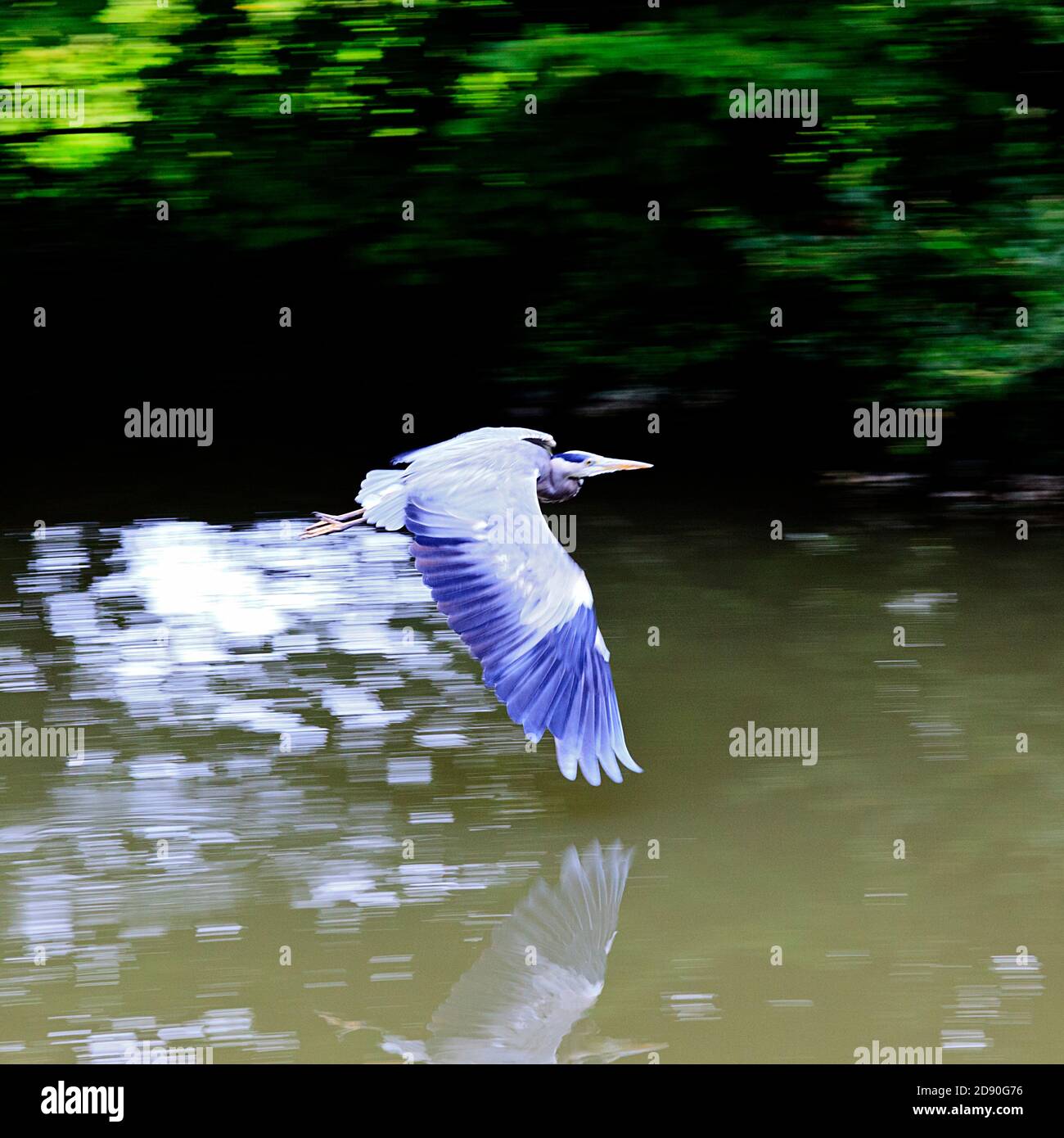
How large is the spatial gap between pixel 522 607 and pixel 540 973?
105 centimetres

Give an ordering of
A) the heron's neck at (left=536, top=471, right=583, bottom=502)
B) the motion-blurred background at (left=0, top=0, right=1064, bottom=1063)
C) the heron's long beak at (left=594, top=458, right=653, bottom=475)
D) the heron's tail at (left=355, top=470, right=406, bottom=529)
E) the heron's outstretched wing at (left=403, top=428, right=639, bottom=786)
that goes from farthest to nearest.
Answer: the heron's long beak at (left=594, top=458, right=653, bottom=475)
the heron's neck at (left=536, top=471, right=583, bottom=502)
the heron's tail at (left=355, top=470, right=406, bottom=529)
the heron's outstretched wing at (left=403, top=428, right=639, bottom=786)
the motion-blurred background at (left=0, top=0, right=1064, bottom=1063)

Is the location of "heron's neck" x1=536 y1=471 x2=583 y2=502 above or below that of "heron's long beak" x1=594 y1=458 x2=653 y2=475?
below

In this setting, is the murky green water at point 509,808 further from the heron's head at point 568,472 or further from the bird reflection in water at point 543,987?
the heron's head at point 568,472

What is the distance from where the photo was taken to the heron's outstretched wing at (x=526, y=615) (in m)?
3.86

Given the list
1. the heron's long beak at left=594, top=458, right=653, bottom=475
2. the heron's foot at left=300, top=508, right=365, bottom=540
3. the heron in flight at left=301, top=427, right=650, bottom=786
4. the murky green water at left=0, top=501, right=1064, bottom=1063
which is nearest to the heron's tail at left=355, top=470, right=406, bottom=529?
the heron in flight at left=301, top=427, right=650, bottom=786

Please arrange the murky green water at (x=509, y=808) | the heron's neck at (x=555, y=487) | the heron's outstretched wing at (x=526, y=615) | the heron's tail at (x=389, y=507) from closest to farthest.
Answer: the murky green water at (x=509, y=808), the heron's outstretched wing at (x=526, y=615), the heron's tail at (x=389, y=507), the heron's neck at (x=555, y=487)

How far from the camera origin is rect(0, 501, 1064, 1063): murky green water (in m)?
3.17

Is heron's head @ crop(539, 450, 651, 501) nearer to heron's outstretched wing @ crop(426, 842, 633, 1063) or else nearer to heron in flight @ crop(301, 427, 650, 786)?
heron in flight @ crop(301, 427, 650, 786)

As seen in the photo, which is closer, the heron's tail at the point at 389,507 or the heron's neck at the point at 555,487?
the heron's tail at the point at 389,507

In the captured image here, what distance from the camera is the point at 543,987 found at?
326 cm

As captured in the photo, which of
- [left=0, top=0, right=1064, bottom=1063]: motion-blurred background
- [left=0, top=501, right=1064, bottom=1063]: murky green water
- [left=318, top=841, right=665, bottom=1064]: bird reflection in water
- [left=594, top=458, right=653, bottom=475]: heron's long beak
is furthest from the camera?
[left=594, top=458, right=653, bottom=475]: heron's long beak

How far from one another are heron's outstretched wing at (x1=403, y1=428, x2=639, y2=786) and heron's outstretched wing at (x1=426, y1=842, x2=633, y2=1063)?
0.29m

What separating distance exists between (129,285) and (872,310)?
4476 millimetres

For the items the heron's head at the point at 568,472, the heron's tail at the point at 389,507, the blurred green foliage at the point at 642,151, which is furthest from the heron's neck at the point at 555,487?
the blurred green foliage at the point at 642,151
